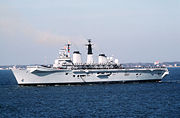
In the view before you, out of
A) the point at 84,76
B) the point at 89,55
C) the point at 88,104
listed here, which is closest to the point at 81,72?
the point at 84,76

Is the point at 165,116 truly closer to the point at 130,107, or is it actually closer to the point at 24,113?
the point at 130,107

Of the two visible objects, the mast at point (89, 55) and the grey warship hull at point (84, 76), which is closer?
the grey warship hull at point (84, 76)

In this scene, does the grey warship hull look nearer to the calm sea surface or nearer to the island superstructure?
the island superstructure

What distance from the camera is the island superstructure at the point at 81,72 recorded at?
5709 cm

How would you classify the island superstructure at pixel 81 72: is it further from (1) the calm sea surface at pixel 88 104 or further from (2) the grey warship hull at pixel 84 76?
(1) the calm sea surface at pixel 88 104

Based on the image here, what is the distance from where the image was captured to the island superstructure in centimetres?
5709

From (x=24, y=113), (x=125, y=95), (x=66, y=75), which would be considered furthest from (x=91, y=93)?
(x=24, y=113)

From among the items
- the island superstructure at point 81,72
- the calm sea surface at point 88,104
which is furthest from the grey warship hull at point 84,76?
the calm sea surface at point 88,104

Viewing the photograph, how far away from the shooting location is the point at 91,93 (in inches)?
1900

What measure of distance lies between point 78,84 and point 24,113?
27.5 meters

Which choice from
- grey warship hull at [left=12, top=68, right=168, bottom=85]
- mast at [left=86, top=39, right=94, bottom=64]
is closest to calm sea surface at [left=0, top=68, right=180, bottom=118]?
grey warship hull at [left=12, top=68, right=168, bottom=85]

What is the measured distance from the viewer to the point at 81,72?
5988cm

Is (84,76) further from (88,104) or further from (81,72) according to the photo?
(88,104)

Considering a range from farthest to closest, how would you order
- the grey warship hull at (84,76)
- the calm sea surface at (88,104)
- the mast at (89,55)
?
the mast at (89,55)
the grey warship hull at (84,76)
the calm sea surface at (88,104)
